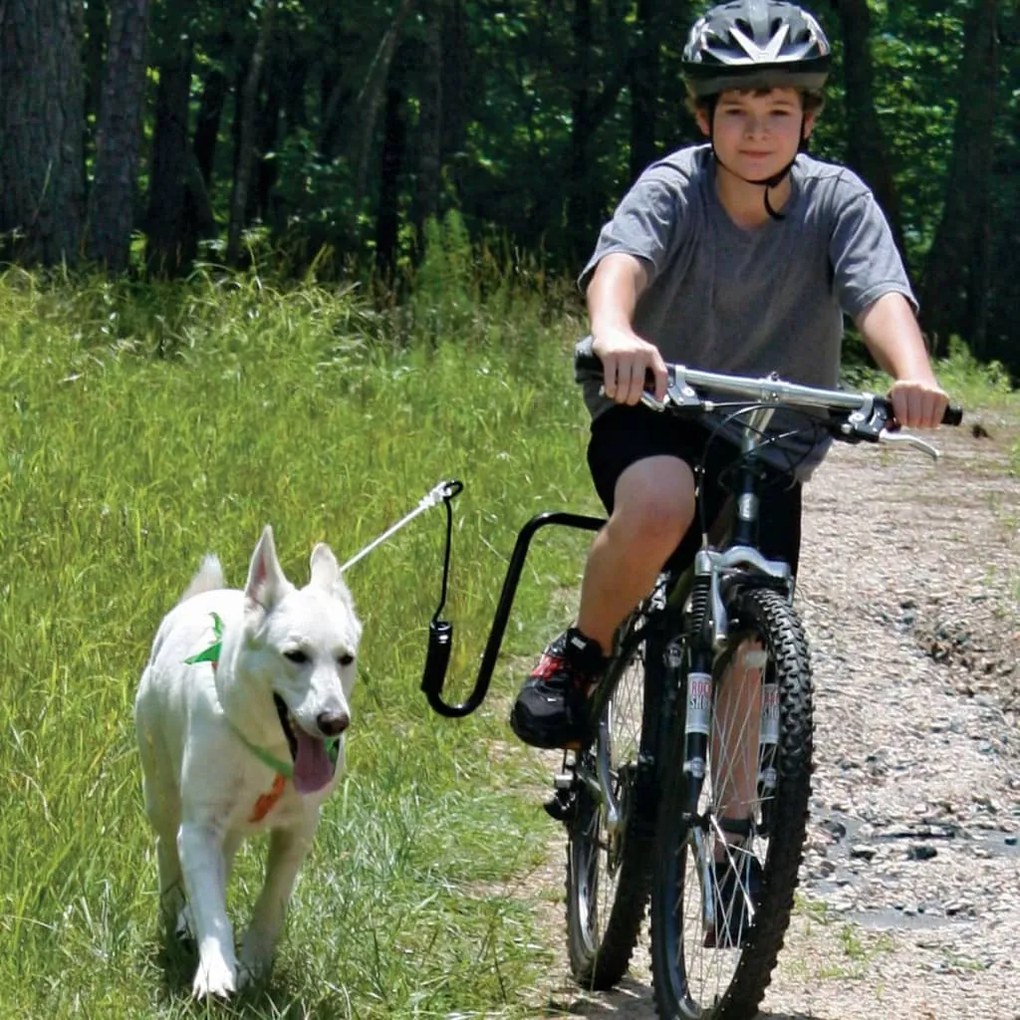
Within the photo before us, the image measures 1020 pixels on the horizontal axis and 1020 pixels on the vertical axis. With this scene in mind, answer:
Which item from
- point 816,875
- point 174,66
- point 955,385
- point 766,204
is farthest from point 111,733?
point 174,66

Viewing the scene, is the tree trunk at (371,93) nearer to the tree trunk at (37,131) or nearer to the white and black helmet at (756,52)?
the tree trunk at (37,131)

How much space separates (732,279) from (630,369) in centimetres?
64

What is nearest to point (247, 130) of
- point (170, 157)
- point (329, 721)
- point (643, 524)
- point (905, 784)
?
point (170, 157)

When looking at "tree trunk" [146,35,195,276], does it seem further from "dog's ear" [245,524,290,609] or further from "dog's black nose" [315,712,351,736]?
"dog's black nose" [315,712,351,736]

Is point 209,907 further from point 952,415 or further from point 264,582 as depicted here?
point 952,415

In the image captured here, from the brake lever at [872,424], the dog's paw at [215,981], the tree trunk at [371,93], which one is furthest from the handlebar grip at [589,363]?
the tree trunk at [371,93]

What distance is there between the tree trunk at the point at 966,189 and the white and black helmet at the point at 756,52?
21.5 metres

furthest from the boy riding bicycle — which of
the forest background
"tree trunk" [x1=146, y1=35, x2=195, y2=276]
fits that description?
"tree trunk" [x1=146, y1=35, x2=195, y2=276]

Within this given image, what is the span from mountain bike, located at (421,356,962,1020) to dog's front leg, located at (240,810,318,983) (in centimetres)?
63

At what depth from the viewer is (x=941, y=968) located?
14.9ft

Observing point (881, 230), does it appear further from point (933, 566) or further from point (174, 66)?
point (174, 66)

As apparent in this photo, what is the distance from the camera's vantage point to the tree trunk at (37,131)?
481 inches

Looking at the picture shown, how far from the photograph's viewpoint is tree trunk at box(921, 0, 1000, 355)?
25.9m

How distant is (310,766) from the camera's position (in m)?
3.75
